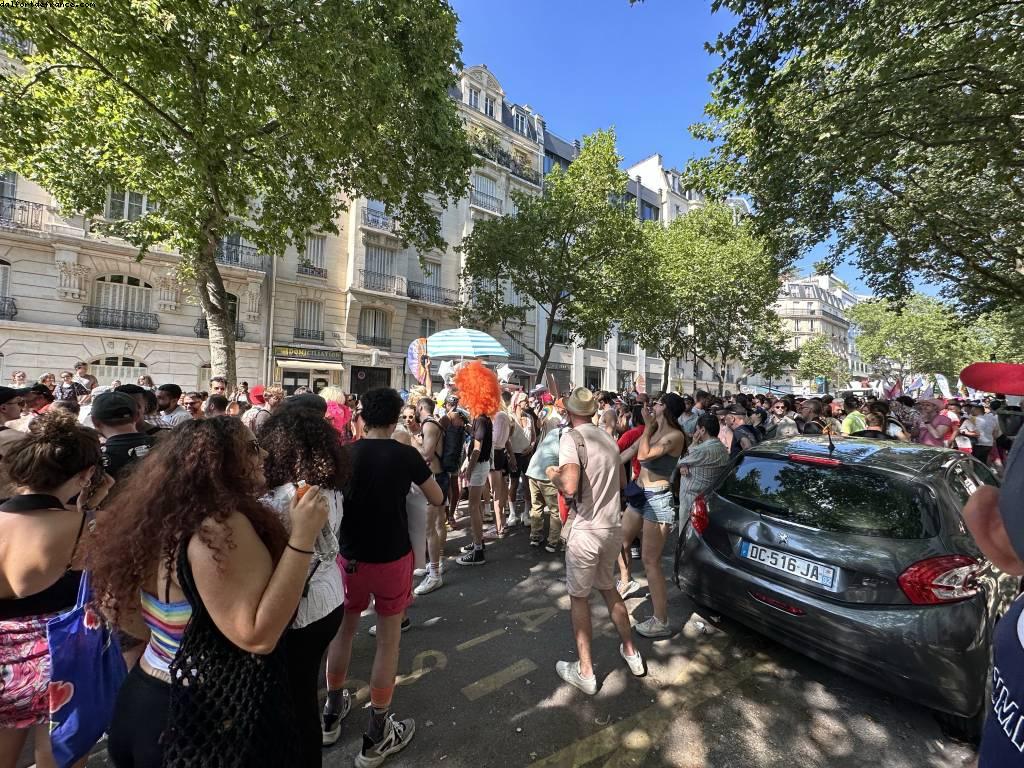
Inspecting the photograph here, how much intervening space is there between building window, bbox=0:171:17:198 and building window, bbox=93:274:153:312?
Answer: 300 cm

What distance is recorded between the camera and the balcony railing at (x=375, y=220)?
2094cm

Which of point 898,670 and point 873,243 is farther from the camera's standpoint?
point 873,243

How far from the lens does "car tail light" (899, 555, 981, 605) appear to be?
2379mm

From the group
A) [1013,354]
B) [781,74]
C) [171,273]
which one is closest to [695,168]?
[781,74]

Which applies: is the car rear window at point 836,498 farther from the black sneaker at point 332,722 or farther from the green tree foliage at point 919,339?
the green tree foliage at point 919,339

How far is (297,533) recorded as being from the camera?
1.42m

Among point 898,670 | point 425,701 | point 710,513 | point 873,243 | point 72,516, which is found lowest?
point 425,701

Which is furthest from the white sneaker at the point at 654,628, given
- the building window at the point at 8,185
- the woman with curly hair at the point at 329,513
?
the building window at the point at 8,185

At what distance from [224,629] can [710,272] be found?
21.2 metres

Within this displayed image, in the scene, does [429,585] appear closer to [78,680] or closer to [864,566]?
[78,680]

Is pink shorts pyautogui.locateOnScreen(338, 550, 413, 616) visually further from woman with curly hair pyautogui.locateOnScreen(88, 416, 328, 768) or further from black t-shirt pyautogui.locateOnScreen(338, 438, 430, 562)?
woman with curly hair pyautogui.locateOnScreen(88, 416, 328, 768)

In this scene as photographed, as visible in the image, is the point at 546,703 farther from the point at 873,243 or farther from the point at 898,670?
the point at 873,243

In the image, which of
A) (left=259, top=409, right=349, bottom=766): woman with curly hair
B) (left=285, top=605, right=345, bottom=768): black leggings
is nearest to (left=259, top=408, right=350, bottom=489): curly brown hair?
(left=259, top=409, right=349, bottom=766): woman with curly hair

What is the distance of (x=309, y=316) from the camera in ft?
65.5
